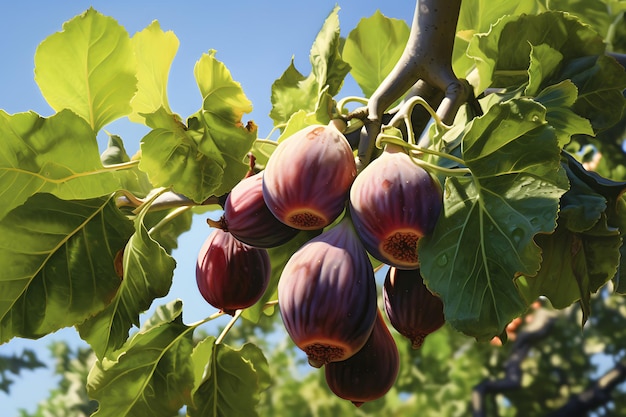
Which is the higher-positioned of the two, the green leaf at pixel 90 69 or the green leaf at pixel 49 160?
the green leaf at pixel 90 69

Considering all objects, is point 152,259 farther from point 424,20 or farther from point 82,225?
point 424,20

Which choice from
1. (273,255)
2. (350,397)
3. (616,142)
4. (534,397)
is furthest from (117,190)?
(534,397)

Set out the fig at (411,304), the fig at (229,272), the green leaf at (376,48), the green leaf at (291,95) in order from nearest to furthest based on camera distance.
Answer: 1. the fig at (411,304)
2. the fig at (229,272)
3. the green leaf at (291,95)
4. the green leaf at (376,48)

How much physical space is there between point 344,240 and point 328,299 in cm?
7

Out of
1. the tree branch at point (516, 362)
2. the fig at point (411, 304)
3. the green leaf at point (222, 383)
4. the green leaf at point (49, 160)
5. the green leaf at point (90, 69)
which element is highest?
the green leaf at point (90, 69)

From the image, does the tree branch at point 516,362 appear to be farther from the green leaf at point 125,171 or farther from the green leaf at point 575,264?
the green leaf at point 575,264

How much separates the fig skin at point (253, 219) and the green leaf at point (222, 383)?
0.92 feet

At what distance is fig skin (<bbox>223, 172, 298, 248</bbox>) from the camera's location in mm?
854

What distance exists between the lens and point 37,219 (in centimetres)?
89

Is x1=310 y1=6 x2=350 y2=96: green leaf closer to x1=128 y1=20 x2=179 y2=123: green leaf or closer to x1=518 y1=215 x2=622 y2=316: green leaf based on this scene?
x1=128 y1=20 x2=179 y2=123: green leaf

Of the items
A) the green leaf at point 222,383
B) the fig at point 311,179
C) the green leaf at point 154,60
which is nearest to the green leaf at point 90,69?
the green leaf at point 154,60

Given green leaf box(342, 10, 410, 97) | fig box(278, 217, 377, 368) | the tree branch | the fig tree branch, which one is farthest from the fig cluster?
the tree branch

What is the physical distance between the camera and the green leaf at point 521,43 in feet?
2.95

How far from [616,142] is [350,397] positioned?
2305mm
